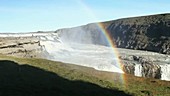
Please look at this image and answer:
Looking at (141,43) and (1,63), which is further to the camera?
(141,43)

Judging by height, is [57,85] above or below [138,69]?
above

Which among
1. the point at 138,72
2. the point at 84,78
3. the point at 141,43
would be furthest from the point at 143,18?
the point at 84,78

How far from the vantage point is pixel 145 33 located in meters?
166

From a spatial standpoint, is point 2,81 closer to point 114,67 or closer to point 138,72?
point 114,67

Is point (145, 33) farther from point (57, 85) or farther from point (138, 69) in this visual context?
point (57, 85)

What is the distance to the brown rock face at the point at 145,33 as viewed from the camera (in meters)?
146

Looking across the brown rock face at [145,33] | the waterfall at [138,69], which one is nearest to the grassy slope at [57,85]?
the waterfall at [138,69]

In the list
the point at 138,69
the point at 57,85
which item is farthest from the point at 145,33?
the point at 57,85

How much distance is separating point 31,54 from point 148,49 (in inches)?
3397

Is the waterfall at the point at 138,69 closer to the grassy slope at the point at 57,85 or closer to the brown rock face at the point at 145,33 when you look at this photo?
the grassy slope at the point at 57,85

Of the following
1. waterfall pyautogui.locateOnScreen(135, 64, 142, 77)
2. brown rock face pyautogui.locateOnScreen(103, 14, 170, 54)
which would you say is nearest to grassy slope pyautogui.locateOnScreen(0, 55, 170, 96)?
waterfall pyautogui.locateOnScreen(135, 64, 142, 77)

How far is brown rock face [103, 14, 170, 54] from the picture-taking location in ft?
479

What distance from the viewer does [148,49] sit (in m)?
147

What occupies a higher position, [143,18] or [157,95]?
[143,18]
